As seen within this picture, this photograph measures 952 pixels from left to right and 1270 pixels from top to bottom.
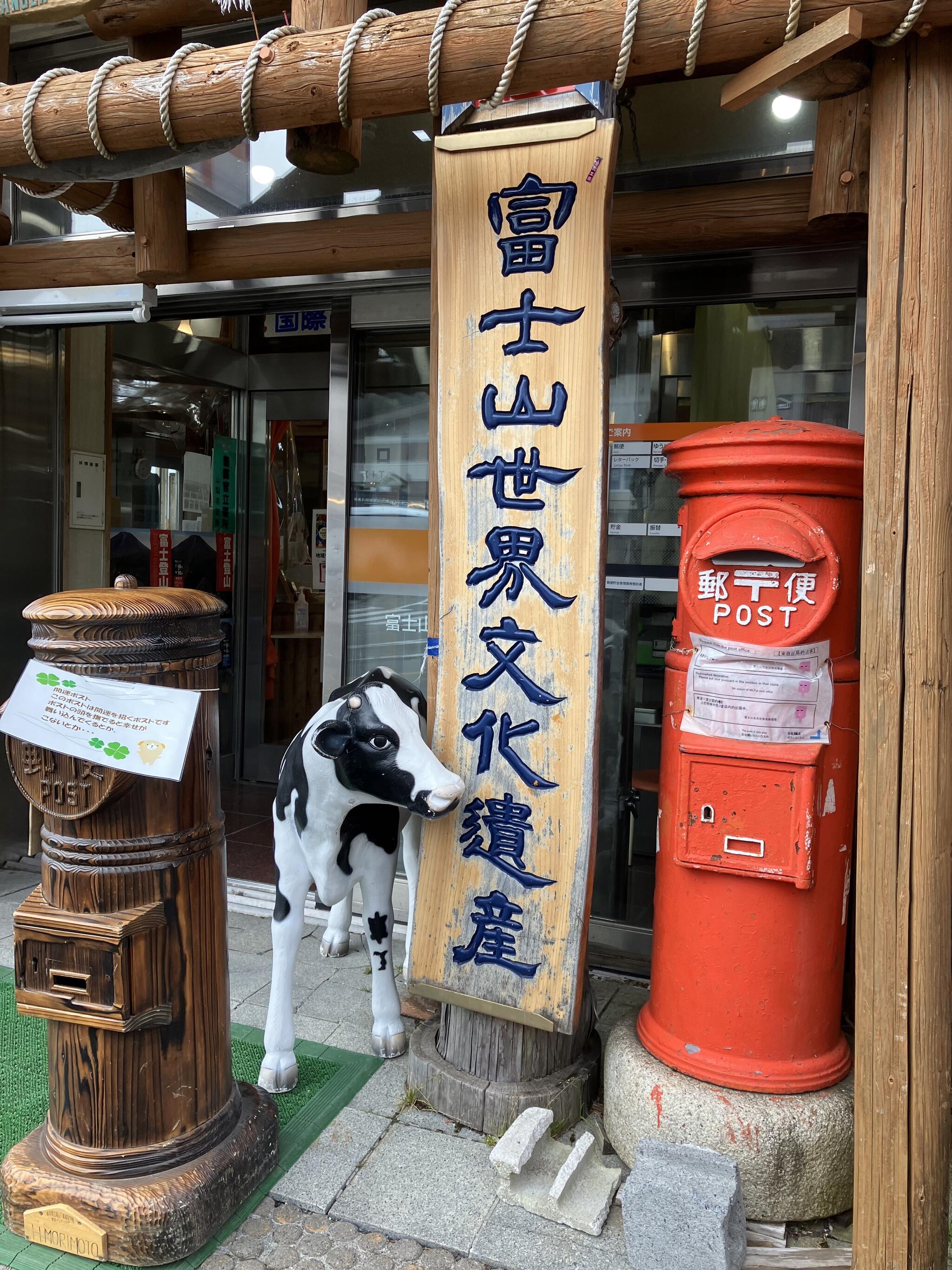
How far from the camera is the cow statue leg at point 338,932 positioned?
167 inches

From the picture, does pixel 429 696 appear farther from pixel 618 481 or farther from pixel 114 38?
pixel 114 38

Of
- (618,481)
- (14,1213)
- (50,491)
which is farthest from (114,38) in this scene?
(14,1213)

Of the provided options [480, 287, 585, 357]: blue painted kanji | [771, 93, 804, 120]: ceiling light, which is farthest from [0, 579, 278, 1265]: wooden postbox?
[771, 93, 804, 120]: ceiling light

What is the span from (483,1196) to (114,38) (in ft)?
15.5

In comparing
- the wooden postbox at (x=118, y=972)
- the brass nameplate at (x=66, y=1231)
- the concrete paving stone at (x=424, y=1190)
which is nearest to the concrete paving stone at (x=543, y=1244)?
the concrete paving stone at (x=424, y=1190)

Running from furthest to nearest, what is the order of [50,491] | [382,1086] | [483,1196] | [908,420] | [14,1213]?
[50,491]
[382,1086]
[483,1196]
[14,1213]
[908,420]

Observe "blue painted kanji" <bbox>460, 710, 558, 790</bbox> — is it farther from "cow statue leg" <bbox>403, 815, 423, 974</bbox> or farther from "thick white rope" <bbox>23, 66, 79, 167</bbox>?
"thick white rope" <bbox>23, 66, 79, 167</bbox>

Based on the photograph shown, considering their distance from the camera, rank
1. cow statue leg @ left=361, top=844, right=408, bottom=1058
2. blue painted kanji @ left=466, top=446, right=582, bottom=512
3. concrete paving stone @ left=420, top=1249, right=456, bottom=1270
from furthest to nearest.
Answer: cow statue leg @ left=361, top=844, right=408, bottom=1058 < blue painted kanji @ left=466, top=446, right=582, bottom=512 < concrete paving stone @ left=420, top=1249, right=456, bottom=1270

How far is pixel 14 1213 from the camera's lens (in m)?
2.46

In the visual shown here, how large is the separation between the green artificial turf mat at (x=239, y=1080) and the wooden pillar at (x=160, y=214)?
10.8 feet

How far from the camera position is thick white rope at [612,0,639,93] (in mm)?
2217

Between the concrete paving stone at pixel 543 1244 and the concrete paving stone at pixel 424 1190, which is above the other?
the concrete paving stone at pixel 424 1190

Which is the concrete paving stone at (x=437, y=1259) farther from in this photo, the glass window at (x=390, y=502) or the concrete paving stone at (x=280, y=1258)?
the glass window at (x=390, y=502)

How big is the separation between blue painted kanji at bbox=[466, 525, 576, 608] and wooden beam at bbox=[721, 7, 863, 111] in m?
1.28
